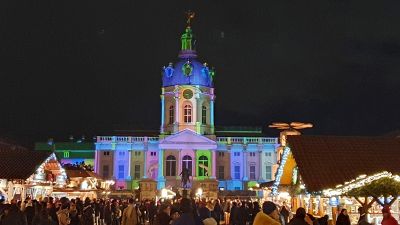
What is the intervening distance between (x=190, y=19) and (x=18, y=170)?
6258 centimetres

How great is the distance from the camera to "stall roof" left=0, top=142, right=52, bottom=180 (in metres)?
23.6

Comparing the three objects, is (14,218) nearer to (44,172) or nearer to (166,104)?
(44,172)

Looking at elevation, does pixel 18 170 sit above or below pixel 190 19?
below

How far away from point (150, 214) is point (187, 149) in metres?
45.9

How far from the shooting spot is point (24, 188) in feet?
86.3

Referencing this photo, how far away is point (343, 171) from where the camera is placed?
67.9 feet

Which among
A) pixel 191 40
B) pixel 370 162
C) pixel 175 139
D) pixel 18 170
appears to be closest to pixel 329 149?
pixel 370 162

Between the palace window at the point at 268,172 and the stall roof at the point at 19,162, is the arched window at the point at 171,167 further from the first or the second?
the stall roof at the point at 19,162

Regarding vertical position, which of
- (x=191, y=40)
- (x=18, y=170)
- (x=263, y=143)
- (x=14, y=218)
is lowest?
(x=14, y=218)

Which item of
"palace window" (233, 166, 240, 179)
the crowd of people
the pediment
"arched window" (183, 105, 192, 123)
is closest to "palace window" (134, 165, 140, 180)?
the pediment

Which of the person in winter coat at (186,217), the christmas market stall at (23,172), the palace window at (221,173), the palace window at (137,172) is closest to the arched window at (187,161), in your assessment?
the palace window at (221,173)

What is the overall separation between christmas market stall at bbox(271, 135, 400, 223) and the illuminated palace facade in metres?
47.8

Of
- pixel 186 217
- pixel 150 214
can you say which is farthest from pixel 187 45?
pixel 186 217

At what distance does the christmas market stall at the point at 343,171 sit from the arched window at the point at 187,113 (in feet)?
165
